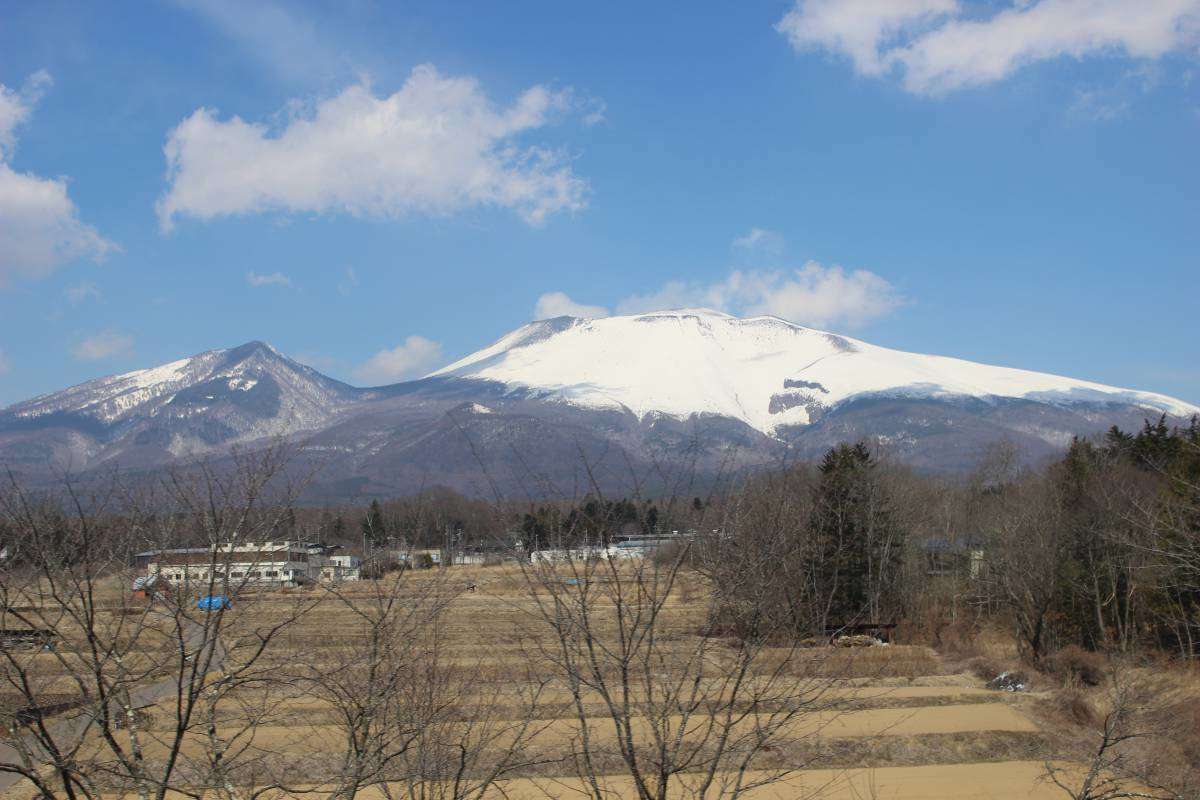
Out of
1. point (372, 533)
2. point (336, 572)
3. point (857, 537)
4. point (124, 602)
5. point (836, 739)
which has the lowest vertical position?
point (836, 739)

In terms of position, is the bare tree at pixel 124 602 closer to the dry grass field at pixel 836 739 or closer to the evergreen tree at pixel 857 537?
the dry grass field at pixel 836 739

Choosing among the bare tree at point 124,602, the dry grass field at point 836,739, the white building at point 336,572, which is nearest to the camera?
the bare tree at point 124,602

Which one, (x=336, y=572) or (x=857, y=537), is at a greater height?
A: (x=336, y=572)

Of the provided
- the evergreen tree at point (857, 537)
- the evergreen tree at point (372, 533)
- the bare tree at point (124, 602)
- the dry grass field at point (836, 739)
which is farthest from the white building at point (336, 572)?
the evergreen tree at point (857, 537)

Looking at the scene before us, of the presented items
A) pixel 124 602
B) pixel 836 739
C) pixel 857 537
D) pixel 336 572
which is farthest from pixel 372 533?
pixel 857 537

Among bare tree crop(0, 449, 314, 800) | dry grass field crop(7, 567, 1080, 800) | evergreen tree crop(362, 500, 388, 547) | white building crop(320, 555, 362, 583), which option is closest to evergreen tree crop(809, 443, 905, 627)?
dry grass field crop(7, 567, 1080, 800)

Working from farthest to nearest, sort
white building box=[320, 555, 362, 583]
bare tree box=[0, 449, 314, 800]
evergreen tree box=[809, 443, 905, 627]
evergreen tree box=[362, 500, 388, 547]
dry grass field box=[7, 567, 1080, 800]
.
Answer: evergreen tree box=[809, 443, 905, 627] < dry grass field box=[7, 567, 1080, 800] < evergreen tree box=[362, 500, 388, 547] < white building box=[320, 555, 362, 583] < bare tree box=[0, 449, 314, 800]

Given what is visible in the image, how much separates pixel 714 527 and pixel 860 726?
1952cm

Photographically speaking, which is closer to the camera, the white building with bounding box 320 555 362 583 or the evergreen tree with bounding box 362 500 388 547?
the white building with bounding box 320 555 362 583

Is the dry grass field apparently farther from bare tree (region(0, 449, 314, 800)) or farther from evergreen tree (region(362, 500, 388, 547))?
bare tree (region(0, 449, 314, 800))

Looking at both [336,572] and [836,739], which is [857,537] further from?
[336,572]

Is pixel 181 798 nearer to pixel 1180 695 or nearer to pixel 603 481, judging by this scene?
pixel 603 481

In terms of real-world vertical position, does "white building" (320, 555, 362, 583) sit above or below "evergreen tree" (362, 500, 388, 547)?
below

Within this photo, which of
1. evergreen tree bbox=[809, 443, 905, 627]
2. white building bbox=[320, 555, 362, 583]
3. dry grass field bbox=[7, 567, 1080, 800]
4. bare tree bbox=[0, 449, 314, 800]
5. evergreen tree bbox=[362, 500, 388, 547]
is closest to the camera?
bare tree bbox=[0, 449, 314, 800]
